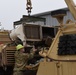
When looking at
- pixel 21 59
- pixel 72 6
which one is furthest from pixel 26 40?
pixel 72 6

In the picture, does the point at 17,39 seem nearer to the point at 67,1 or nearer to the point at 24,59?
the point at 24,59

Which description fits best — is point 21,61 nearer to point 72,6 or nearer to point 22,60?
point 22,60

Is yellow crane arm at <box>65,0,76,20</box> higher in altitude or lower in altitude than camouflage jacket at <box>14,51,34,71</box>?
higher

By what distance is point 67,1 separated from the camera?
7152 mm

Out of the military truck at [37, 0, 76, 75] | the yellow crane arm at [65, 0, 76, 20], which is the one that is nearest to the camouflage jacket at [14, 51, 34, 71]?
the military truck at [37, 0, 76, 75]

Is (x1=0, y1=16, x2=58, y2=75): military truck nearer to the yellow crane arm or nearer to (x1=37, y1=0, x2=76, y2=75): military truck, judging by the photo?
(x1=37, y1=0, x2=76, y2=75): military truck

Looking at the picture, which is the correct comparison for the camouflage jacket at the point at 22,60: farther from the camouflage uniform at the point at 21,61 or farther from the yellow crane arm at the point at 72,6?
the yellow crane arm at the point at 72,6

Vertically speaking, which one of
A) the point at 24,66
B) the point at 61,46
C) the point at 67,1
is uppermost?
the point at 67,1

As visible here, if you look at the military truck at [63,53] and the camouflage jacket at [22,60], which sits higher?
the military truck at [63,53]

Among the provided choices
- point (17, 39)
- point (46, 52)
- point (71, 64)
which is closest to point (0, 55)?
point (17, 39)

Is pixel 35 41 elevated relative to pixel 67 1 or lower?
lower

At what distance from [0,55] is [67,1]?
2.96m

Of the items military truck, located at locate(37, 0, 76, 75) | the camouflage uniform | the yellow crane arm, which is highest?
the yellow crane arm

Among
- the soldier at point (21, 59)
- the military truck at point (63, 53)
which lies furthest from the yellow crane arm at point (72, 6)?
the soldier at point (21, 59)
